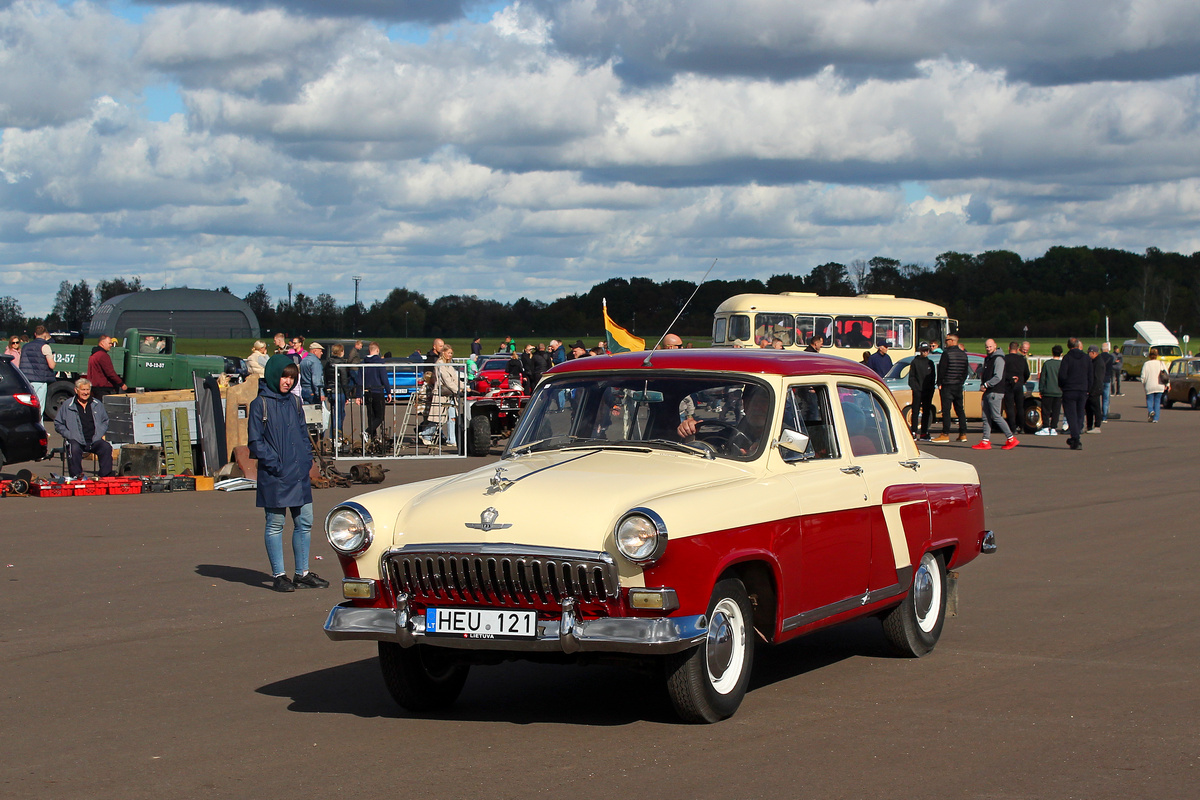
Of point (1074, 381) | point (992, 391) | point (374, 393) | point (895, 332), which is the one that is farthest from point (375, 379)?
point (895, 332)

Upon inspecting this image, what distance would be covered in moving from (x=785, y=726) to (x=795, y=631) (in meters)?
0.54

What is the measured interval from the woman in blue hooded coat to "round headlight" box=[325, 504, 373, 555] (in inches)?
156

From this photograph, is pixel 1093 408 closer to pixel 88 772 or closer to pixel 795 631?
pixel 795 631

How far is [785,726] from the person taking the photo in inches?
237

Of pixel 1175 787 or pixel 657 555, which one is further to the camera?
pixel 657 555

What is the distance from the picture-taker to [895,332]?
119ft

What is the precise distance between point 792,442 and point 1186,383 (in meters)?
37.6

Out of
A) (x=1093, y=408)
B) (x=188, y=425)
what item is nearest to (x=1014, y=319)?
(x=1093, y=408)

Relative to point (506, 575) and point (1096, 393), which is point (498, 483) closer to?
point (506, 575)

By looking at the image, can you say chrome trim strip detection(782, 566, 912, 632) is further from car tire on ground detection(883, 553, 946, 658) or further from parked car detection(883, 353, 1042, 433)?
parked car detection(883, 353, 1042, 433)

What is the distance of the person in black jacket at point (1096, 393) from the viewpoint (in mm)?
26752

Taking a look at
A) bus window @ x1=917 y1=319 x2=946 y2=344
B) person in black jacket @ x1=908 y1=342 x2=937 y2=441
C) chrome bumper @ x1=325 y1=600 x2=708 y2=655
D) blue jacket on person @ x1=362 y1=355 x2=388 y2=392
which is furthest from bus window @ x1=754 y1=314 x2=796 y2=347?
chrome bumper @ x1=325 y1=600 x2=708 y2=655

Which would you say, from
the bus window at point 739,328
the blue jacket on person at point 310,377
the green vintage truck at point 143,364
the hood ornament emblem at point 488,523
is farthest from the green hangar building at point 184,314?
the hood ornament emblem at point 488,523

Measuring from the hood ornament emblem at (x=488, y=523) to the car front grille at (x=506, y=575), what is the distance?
106 mm
